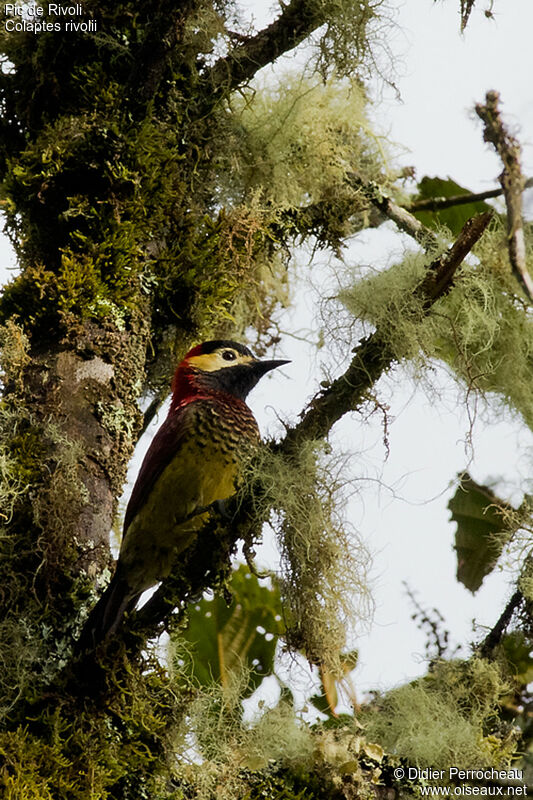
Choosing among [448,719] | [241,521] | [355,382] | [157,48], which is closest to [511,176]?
[355,382]

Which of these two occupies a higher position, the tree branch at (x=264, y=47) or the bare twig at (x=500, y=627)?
the tree branch at (x=264, y=47)

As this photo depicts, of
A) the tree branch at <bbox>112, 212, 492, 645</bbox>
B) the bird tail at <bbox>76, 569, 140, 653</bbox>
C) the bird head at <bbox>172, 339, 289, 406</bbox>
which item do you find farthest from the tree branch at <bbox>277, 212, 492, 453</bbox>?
the bird head at <bbox>172, 339, 289, 406</bbox>

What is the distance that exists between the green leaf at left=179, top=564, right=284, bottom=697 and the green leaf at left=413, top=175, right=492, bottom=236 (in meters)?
1.67

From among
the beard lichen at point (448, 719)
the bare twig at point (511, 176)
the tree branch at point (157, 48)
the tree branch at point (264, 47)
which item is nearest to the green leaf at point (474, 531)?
the beard lichen at point (448, 719)

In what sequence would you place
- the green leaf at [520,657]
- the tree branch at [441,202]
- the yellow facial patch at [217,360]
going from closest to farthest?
1. the green leaf at [520,657]
2. the yellow facial patch at [217,360]
3. the tree branch at [441,202]

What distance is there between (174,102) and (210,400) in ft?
3.52

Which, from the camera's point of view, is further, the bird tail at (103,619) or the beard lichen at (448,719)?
the beard lichen at (448,719)

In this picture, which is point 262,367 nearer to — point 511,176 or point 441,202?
point 441,202

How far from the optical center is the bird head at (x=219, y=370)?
3453 millimetres

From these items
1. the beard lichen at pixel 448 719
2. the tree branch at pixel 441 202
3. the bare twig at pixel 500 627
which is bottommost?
the beard lichen at pixel 448 719

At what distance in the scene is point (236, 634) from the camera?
10.8 feet

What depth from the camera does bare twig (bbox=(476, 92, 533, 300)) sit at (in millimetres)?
1420

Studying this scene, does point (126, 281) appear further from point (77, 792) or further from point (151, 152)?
point (77, 792)

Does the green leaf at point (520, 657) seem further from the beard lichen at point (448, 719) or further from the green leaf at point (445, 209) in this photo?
the green leaf at point (445, 209)
